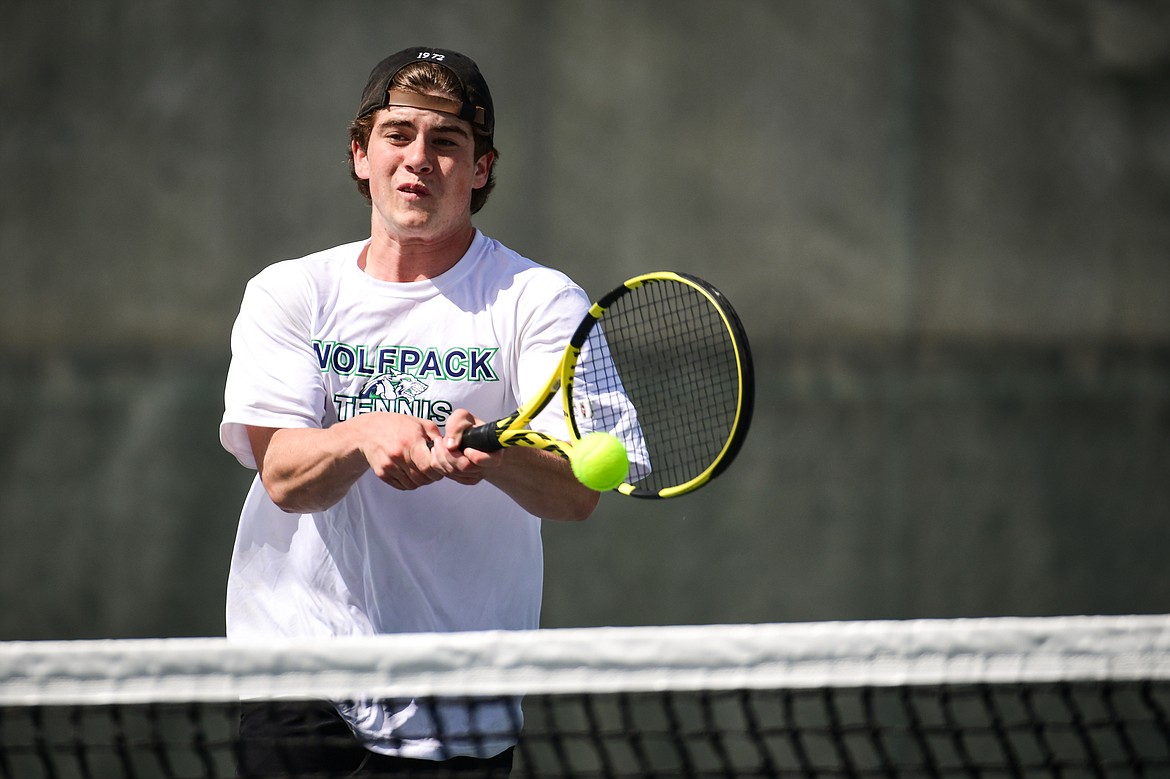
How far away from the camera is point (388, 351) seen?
6.63 feet

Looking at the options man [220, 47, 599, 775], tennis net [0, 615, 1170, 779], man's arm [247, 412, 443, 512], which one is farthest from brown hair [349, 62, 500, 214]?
tennis net [0, 615, 1170, 779]

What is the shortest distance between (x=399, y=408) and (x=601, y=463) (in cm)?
38

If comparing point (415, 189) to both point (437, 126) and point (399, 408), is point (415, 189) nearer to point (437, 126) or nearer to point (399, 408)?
point (437, 126)

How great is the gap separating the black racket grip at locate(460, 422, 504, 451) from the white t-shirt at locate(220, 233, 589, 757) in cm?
18

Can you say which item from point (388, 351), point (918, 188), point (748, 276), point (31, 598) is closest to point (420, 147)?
point (388, 351)

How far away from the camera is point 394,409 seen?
6.57ft

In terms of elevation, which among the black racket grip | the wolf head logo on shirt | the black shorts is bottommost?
the black shorts

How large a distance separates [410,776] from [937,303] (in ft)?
9.13

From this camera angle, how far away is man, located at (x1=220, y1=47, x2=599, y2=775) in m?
2.00

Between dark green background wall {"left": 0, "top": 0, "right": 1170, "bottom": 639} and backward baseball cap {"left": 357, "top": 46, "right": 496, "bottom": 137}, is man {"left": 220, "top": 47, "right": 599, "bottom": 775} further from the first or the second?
dark green background wall {"left": 0, "top": 0, "right": 1170, "bottom": 639}

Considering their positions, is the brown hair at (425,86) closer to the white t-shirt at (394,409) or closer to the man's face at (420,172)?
the man's face at (420,172)

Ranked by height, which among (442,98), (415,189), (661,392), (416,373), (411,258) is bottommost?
(661,392)

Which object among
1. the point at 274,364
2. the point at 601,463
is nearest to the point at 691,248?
the point at 274,364

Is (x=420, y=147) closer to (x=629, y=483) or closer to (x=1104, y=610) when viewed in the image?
(x=629, y=483)
